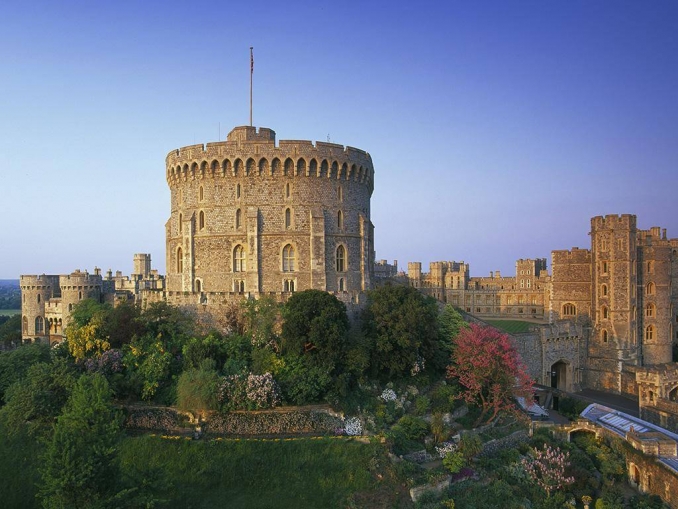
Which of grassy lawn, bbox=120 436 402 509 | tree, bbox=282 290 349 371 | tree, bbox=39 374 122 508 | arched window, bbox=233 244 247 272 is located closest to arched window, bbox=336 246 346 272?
arched window, bbox=233 244 247 272

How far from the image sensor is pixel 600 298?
44812 millimetres

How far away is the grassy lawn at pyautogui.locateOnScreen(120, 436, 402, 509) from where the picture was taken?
20.5 meters

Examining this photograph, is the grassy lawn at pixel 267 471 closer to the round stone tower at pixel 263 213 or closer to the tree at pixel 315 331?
the tree at pixel 315 331

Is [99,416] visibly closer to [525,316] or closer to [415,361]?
[415,361]

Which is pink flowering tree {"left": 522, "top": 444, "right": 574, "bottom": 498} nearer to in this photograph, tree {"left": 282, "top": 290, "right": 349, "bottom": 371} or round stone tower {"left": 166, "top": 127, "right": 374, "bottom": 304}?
tree {"left": 282, "top": 290, "right": 349, "bottom": 371}

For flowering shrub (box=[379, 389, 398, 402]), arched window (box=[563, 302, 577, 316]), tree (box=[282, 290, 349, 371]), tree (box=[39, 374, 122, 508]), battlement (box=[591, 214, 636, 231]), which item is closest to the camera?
tree (box=[39, 374, 122, 508])

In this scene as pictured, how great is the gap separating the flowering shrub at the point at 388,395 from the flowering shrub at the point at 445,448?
141 inches

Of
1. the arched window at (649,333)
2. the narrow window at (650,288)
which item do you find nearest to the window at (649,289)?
the narrow window at (650,288)

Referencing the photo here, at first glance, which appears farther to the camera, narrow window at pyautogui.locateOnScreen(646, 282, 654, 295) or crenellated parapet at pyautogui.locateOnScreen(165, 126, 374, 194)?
narrow window at pyautogui.locateOnScreen(646, 282, 654, 295)

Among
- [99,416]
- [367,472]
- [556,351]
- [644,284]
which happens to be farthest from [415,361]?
[644,284]

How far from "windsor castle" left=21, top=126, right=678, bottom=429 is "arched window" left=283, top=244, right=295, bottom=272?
0.22 ft

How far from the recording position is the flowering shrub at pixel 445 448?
24.1 metres

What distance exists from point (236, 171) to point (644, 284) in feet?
116

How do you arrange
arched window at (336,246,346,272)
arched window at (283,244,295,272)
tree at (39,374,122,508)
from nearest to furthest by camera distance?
1. tree at (39,374,122,508)
2. arched window at (283,244,295,272)
3. arched window at (336,246,346,272)
